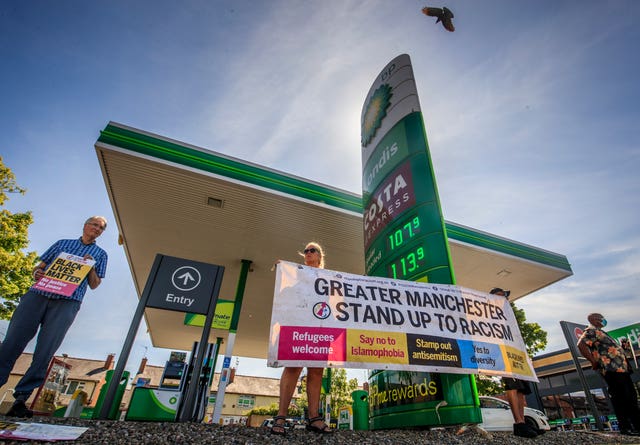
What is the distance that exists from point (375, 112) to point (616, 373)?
6.01 meters

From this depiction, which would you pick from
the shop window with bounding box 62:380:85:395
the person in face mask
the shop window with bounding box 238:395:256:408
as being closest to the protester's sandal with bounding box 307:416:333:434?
the person in face mask

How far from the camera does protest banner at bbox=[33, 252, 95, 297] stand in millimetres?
3201

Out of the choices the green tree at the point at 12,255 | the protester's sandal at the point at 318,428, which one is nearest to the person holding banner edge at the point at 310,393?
the protester's sandal at the point at 318,428

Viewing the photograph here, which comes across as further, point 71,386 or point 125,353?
point 71,386

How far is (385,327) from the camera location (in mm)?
3406

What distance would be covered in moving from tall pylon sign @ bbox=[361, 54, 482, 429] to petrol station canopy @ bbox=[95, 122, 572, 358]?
2.37 metres

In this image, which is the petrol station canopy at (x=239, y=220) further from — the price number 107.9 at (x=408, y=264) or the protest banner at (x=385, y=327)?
the protest banner at (x=385, y=327)

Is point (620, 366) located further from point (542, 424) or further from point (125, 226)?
point (125, 226)

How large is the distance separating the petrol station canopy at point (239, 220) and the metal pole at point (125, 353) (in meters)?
4.24

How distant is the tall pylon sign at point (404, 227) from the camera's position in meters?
3.52

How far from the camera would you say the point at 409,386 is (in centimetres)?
390

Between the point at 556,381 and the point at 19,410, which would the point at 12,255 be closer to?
the point at 19,410

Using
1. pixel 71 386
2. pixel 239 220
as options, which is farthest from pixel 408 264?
pixel 71 386

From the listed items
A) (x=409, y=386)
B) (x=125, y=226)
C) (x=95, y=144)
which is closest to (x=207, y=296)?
(x=409, y=386)
